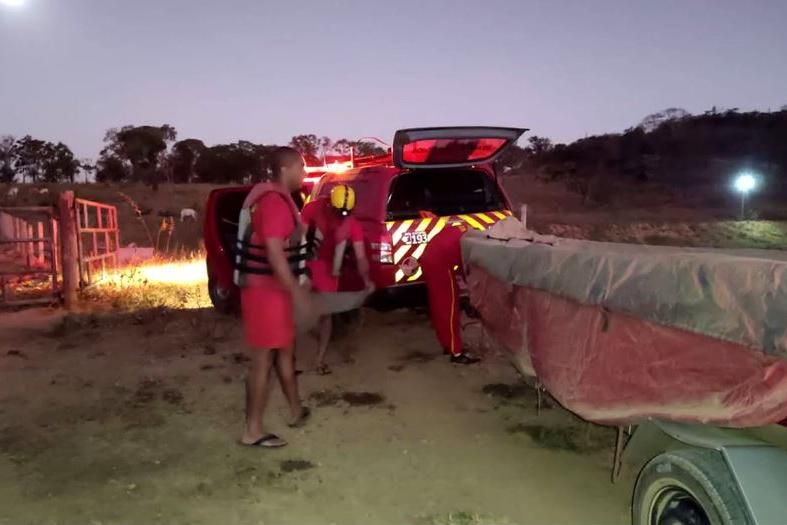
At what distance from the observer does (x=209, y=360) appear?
7.20 meters

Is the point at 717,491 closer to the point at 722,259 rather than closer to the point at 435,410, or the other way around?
the point at 722,259

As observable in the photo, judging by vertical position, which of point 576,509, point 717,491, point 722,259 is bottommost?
point 576,509

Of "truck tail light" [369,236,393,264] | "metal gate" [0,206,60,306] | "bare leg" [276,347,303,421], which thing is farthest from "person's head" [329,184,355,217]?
"metal gate" [0,206,60,306]

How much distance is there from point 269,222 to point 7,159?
65040 mm

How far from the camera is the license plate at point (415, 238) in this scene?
7.34 metres

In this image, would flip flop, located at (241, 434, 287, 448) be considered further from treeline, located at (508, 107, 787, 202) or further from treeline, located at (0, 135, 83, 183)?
treeline, located at (0, 135, 83, 183)

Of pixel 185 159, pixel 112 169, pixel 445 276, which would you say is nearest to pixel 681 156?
pixel 185 159

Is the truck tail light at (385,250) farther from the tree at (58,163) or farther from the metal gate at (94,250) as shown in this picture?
the tree at (58,163)

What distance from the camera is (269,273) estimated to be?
4.49 m

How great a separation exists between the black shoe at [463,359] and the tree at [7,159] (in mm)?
62681

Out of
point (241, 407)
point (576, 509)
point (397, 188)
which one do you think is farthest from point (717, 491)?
point (397, 188)

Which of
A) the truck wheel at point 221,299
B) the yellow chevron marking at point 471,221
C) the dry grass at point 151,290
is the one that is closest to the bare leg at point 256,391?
the yellow chevron marking at point 471,221

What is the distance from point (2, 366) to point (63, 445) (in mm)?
2727

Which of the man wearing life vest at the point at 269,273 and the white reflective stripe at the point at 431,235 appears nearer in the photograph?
the man wearing life vest at the point at 269,273
